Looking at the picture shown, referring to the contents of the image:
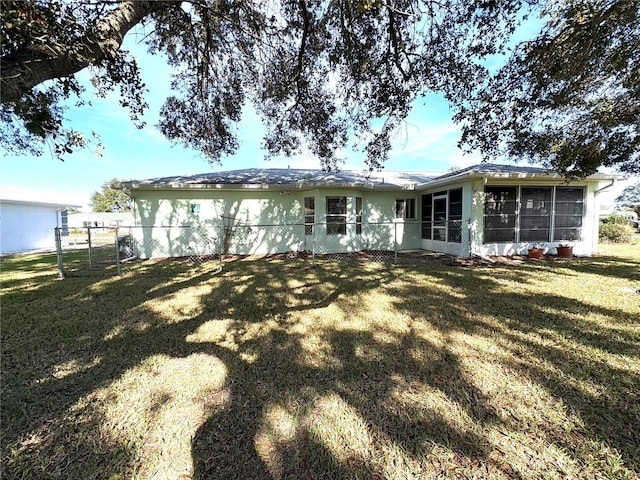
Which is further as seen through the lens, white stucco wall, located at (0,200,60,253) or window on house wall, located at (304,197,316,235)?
white stucco wall, located at (0,200,60,253)

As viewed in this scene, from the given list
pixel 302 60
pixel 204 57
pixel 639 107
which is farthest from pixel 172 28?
pixel 639 107

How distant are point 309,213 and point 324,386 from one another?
27.4 ft

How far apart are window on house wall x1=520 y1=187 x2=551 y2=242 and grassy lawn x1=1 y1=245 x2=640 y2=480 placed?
5044mm

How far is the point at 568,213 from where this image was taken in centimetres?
986

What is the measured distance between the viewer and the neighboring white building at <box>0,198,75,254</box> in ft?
42.8

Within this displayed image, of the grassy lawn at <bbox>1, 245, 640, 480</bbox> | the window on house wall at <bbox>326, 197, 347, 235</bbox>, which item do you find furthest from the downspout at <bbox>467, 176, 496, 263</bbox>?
the window on house wall at <bbox>326, 197, 347, 235</bbox>

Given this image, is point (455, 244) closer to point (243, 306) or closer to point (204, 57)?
point (243, 306)

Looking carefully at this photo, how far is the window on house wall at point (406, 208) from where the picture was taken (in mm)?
11461

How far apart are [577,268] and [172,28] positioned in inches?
469

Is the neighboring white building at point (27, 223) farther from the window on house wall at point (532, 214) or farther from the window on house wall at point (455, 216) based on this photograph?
the window on house wall at point (532, 214)

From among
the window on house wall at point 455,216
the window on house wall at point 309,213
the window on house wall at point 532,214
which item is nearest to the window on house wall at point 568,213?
the window on house wall at point 532,214

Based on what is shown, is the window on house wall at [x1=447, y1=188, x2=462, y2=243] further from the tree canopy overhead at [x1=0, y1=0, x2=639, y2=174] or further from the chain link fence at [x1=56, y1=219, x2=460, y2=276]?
the tree canopy overhead at [x1=0, y1=0, x2=639, y2=174]

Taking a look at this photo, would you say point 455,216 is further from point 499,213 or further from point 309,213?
point 309,213

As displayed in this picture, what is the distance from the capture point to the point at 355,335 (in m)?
3.61
